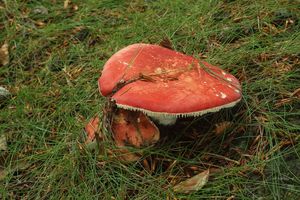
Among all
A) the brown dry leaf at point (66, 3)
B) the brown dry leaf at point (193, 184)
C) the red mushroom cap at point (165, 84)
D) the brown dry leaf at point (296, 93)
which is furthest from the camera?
the brown dry leaf at point (66, 3)

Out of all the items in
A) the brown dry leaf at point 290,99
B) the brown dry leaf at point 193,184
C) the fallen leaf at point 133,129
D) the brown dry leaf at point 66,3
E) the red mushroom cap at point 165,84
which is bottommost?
the brown dry leaf at point 66,3

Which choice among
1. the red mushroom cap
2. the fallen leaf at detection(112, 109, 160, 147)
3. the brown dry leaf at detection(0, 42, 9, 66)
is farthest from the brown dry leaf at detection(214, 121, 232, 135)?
the brown dry leaf at detection(0, 42, 9, 66)

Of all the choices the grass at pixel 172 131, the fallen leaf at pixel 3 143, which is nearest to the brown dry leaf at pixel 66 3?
the grass at pixel 172 131

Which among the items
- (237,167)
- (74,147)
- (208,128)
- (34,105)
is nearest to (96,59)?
(34,105)

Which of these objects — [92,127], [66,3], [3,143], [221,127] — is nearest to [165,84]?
[221,127]

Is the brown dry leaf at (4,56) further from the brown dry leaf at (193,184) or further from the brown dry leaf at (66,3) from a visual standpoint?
the brown dry leaf at (193,184)

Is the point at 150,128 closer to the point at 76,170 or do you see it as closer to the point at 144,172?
the point at 144,172
